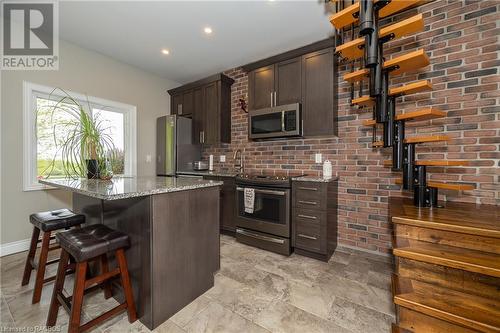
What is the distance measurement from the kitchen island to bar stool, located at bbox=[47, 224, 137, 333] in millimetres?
90

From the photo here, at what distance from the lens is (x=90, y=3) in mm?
2188

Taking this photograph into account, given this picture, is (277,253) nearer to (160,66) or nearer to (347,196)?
(347,196)

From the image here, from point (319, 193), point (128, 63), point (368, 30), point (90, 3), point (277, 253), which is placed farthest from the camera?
point (128, 63)

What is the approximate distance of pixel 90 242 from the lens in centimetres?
124

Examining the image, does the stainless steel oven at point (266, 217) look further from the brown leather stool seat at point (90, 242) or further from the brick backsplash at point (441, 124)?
the brown leather stool seat at point (90, 242)

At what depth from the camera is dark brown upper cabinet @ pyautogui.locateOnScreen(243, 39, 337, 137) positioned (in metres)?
2.56

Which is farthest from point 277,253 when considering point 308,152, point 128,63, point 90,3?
point 128,63

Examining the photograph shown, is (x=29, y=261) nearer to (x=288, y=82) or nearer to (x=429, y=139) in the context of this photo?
(x=288, y=82)

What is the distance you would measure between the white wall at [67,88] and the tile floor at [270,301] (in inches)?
23.1

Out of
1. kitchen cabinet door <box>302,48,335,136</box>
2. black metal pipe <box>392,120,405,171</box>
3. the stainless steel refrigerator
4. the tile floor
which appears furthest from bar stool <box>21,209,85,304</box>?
black metal pipe <box>392,120,405,171</box>

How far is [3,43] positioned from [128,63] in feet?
4.62

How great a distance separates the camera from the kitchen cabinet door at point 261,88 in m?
2.99

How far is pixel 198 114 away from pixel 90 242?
2977 millimetres

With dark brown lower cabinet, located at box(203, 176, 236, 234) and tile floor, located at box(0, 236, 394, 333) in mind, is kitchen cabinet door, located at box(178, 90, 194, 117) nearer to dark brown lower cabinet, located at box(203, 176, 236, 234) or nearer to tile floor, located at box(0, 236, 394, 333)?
dark brown lower cabinet, located at box(203, 176, 236, 234)
